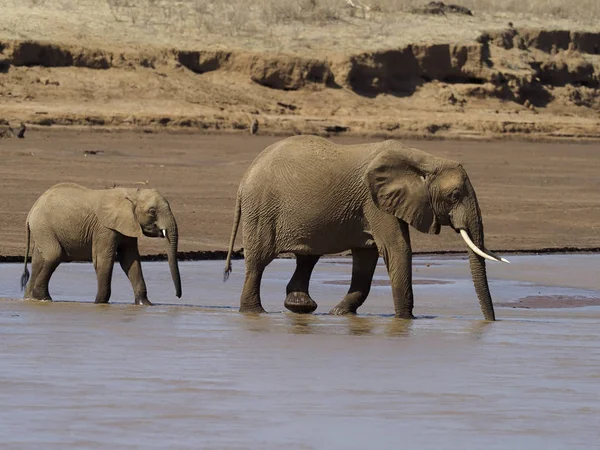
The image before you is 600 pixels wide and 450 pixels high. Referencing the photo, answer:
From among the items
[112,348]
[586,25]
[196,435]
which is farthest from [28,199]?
[586,25]

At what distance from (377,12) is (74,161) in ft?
73.6

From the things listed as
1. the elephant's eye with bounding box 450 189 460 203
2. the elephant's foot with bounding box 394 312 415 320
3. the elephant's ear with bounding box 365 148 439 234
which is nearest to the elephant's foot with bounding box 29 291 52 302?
the elephant's ear with bounding box 365 148 439 234

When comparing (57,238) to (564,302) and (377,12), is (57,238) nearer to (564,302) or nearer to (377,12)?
(564,302)

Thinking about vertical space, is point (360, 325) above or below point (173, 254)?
above

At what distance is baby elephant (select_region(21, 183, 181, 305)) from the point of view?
42.0 ft

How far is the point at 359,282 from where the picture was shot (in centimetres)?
1169

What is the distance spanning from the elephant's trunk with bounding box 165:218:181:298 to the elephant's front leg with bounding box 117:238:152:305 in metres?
0.24

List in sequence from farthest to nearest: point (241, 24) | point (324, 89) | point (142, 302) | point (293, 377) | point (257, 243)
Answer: point (241, 24)
point (324, 89)
point (142, 302)
point (257, 243)
point (293, 377)

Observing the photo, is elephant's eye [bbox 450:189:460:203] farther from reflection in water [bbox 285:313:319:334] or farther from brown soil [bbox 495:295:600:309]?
brown soil [bbox 495:295:600:309]

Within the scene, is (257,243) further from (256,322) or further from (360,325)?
(360,325)

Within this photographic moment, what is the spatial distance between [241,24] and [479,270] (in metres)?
30.8

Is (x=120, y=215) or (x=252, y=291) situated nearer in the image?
(x=252, y=291)

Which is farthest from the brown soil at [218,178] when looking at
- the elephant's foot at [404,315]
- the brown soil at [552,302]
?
the elephant's foot at [404,315]

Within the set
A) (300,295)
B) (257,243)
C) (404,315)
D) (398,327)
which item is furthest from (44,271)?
(398,327)
